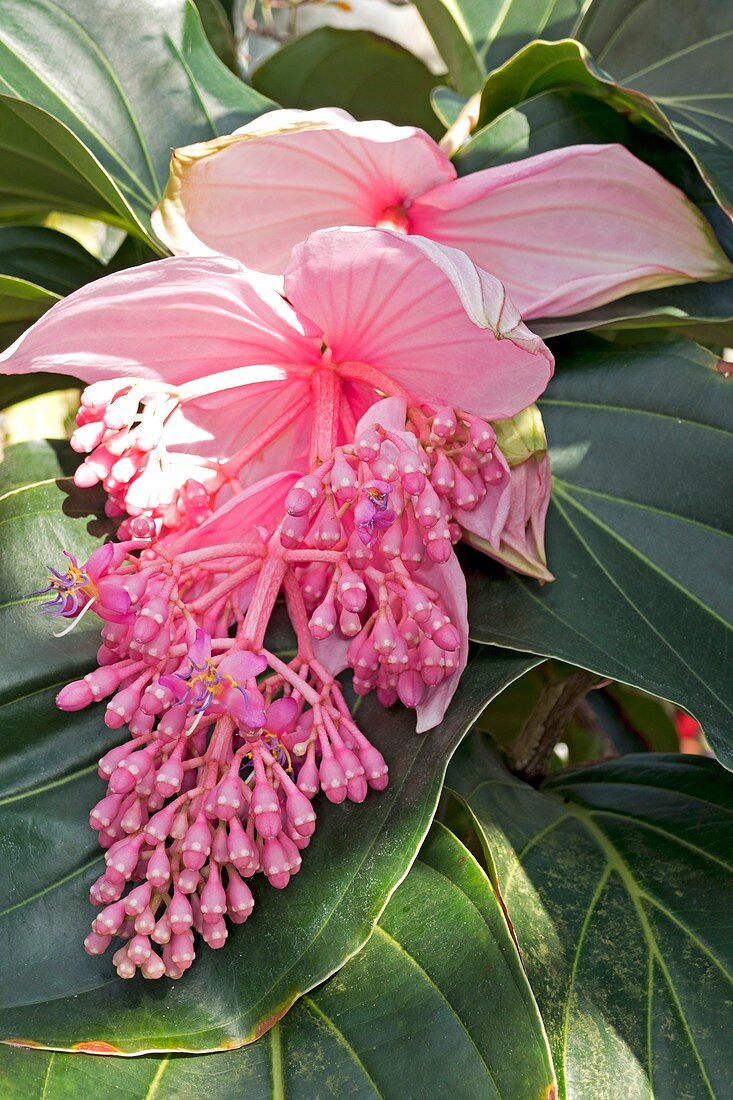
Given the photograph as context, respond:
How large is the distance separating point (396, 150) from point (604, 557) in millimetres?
261

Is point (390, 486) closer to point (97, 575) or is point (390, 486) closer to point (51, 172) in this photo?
point (97, 575)

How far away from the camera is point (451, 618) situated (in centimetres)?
51

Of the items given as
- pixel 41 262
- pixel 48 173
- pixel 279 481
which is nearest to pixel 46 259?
pixel 41 262

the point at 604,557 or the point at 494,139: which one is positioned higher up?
the point at 494,139

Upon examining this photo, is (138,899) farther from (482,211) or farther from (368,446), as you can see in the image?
(482,211)

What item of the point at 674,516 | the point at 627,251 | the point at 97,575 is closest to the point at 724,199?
the point at 627,251

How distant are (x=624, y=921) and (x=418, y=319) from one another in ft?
1.14

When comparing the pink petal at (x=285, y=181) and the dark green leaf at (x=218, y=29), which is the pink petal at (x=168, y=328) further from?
the dark green leaf at (x=218, y=29)

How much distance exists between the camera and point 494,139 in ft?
2.11

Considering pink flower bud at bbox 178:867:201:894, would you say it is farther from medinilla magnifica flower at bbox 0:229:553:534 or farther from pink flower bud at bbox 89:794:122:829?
medinilla magnifica flower at bbox 0:229:553:534

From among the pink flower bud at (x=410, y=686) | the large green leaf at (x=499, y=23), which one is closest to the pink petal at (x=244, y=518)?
the pink flower bud at (x=410, y=686)

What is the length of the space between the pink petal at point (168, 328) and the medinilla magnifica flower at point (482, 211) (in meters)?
0.09

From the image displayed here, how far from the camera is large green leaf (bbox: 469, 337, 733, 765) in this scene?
525 mm

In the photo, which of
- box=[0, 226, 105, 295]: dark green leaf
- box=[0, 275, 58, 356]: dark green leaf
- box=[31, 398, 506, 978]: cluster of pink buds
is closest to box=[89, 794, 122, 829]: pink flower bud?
box=[31, 398, 506, 978]: cluster of pink buds
